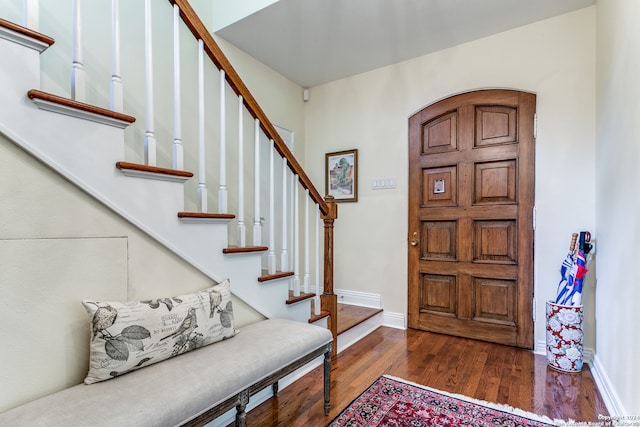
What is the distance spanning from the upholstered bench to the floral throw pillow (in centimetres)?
4

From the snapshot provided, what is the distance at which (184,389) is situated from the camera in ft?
3.63

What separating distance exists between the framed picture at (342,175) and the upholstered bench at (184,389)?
2.20 meters

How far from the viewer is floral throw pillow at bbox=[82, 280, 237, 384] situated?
3.76 feet

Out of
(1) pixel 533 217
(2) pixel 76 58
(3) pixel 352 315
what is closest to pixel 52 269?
(2) pixel 76 58

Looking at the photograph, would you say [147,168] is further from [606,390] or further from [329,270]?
[606,390]

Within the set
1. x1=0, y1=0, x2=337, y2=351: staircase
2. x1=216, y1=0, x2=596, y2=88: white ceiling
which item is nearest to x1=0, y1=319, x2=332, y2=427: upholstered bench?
x1=0, y1=0, x2=337, y2=351: staircase

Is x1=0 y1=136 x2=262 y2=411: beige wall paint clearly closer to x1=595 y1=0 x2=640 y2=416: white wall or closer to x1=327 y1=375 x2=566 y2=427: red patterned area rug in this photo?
x1=327 y1=375 x2=566 y2=427: red patterned area rug

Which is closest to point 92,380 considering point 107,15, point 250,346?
point 250,346

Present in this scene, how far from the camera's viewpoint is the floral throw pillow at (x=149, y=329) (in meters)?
1.15

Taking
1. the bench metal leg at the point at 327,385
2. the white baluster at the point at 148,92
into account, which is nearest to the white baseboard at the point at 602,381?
the bench metal leg at the point at 327,385

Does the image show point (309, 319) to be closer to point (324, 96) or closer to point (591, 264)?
point (591, 264)

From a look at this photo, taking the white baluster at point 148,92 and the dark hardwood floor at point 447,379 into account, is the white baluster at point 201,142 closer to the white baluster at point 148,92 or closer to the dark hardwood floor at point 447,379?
the white baluster at point 148,92

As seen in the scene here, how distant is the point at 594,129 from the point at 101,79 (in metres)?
3.62

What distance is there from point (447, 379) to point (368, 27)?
287cm
